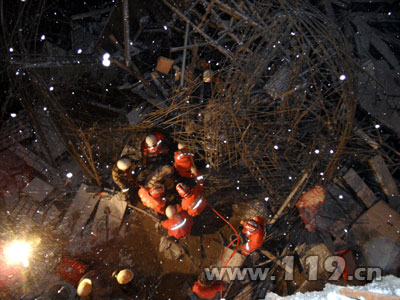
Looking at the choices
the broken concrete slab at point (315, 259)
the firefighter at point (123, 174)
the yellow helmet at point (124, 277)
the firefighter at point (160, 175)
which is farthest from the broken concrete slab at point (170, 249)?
the broken concrete slab at point (315, 259)

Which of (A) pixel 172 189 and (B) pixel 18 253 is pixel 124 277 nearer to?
(A) pixel 172 189

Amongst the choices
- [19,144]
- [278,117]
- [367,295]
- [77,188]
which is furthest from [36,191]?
[367,295]

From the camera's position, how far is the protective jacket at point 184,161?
22.7 feet

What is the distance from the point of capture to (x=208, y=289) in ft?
19.2

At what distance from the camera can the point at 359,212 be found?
6.76 metres

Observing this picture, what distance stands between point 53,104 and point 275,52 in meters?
5.81

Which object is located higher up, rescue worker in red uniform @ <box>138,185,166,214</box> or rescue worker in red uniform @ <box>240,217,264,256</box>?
rescue worker in red uniform @ <box>240,217,264,256</box>

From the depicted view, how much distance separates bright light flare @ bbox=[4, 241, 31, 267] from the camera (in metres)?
6.90

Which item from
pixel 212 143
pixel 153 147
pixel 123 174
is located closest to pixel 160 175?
pixel 153 147

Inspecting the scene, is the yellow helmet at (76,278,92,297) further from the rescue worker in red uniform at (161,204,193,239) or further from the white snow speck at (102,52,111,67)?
the white snow speck at (102,52,111,67)

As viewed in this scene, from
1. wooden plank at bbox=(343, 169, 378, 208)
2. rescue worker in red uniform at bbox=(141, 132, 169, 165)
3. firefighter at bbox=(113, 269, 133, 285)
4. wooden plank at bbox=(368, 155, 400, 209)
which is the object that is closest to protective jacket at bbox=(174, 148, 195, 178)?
rescue worker in red uniform at bbox=(141, 132, 169, 165)

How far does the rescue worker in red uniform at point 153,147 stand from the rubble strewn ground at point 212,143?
0.30 m

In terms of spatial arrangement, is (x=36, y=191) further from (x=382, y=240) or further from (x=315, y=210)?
(x=382, y=240)

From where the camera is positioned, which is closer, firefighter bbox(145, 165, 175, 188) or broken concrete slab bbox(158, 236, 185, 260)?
broken concrete slab bbox(158, 236, 185, 260)
